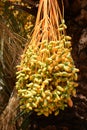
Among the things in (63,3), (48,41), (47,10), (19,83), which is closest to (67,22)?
(63,3)

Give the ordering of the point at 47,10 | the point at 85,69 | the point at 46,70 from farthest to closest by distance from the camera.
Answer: the point at 85,69, the point at 47,10, the point at 46,70

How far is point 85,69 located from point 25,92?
507 mm

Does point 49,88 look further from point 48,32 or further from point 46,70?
point 48,32

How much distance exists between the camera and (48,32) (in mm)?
1552

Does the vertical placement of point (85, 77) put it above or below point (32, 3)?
below

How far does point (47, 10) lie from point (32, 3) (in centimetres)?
Answer: 30

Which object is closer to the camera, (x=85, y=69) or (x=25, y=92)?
(x=25, y=92)

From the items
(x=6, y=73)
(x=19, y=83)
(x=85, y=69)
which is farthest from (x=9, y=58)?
(x=19, y=83)

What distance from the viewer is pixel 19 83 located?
1432mm

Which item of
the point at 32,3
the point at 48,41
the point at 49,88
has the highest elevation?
the point at 32,3

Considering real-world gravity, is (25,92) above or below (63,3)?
below

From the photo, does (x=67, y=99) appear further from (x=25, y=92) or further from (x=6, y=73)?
(x=6, y=73)

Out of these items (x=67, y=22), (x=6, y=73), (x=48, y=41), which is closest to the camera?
(x=48, y=41)

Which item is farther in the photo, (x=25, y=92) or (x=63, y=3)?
(x=63, y=3)
